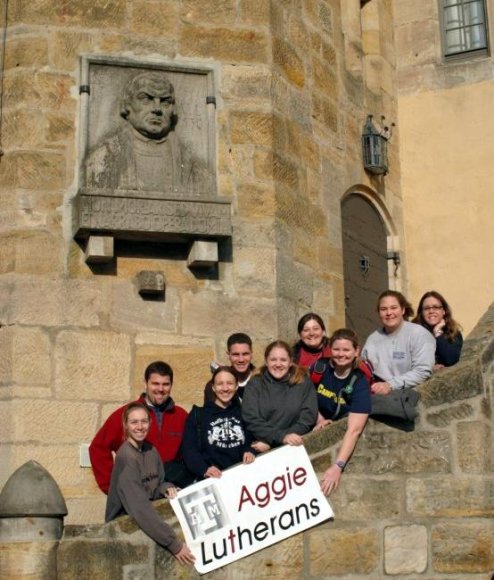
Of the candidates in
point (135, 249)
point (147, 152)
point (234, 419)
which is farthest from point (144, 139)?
point (234, 419)

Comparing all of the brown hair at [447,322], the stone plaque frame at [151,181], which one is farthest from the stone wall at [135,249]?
the brown hair at [447,322]

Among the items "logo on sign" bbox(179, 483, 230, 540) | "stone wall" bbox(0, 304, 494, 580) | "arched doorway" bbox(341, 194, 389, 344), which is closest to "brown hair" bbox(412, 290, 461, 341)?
"stone wall" bbox(0, 304, 494, 580)

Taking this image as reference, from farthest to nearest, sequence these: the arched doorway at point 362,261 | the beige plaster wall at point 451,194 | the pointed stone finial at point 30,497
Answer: the beige plaster wall at point 451,194 < the arched doorway at point 362,261 < the pointed stone finial at point 30,497

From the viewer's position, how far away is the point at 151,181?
10508 millimetres

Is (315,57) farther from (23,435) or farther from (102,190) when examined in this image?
(23,435)

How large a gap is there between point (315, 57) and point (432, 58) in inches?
94.2

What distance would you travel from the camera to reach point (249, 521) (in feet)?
26.8

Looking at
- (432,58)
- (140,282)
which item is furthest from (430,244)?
(140,282)

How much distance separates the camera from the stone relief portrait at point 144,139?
34.3 feet

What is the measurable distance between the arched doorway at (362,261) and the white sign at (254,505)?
4140 mm

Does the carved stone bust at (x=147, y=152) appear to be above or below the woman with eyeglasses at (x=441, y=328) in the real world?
above

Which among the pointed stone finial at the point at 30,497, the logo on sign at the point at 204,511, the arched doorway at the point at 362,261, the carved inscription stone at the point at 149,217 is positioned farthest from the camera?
the arched doorway at the point at 362,261

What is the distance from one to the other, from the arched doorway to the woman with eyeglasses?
9.49 feet

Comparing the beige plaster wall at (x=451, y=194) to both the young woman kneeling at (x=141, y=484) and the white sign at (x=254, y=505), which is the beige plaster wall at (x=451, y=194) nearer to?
the white sign at (x=254, y=505)
